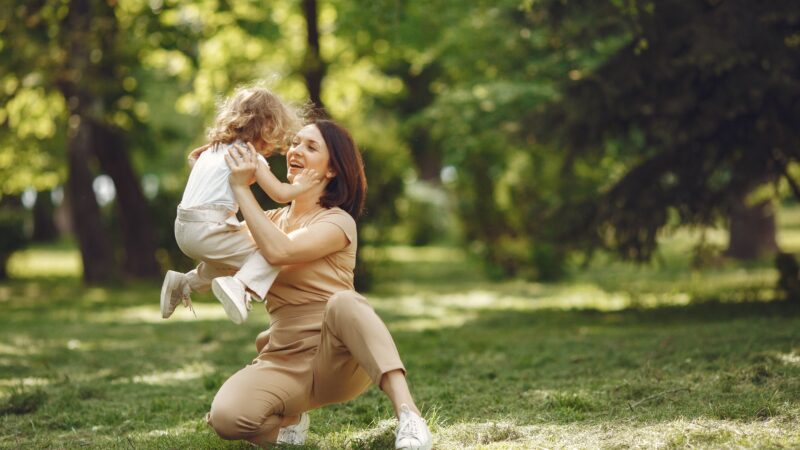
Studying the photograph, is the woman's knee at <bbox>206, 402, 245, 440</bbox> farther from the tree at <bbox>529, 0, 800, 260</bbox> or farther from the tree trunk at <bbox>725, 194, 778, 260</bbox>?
the tree trunk at <bbox>725, 194, 778, 260</bbox>

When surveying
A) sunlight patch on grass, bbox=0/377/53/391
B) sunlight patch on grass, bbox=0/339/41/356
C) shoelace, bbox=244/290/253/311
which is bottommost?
sunlight patch on grass, bbox=0/339/41/356

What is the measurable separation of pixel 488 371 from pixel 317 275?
294 centimetres

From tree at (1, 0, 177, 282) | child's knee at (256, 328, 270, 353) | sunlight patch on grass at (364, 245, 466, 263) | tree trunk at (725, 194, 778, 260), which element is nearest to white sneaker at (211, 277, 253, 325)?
child's knee at (256, 328, 270, 353)

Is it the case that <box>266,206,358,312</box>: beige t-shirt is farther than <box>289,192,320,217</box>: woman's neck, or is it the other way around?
<box>289,192,320,217</box>: woman's neck

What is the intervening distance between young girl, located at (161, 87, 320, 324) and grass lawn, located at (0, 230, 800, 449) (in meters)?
0.95

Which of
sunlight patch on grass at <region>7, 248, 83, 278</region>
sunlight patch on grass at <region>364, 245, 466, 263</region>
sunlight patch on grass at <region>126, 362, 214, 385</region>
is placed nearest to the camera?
sunlight patch on grass at <region>126, 362, 214, 385</region>

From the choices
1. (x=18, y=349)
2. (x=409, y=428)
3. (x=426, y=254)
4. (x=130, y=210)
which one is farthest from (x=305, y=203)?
(x=426, y=254)

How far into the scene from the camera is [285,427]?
457cm

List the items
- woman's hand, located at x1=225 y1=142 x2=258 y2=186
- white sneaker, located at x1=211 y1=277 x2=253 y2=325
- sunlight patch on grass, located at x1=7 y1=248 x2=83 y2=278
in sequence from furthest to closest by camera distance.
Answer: sunlight patch on grass, located at x1=7 y1=248 x2=83 y2=278
woman's hand, located at x1=225 y1=142 x2=258 y2=186
white sneaker, located at x1=211 y1=277 x2=253 y2=325

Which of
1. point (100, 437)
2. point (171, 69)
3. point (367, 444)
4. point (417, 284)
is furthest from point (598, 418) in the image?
point (171, 69)

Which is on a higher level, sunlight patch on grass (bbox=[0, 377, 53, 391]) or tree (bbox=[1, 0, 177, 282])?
tree (bbox=[1, 0, 177, 282])

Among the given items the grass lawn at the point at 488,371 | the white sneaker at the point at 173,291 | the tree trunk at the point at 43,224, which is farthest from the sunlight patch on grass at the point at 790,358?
the tree trunk at the point at 43,224

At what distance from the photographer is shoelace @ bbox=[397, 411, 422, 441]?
13.1ft

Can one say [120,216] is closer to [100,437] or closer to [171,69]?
[171,69]
